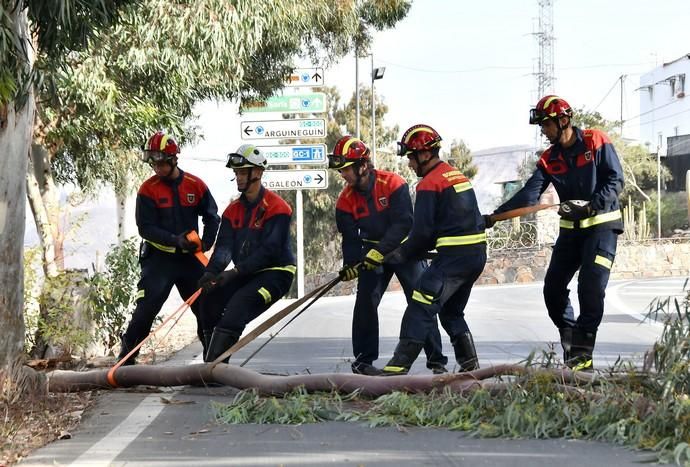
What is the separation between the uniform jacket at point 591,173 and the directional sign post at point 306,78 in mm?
15887

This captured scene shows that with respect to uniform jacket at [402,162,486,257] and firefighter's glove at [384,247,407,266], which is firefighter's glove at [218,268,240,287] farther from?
uniform jacket at [402,162,486,257]

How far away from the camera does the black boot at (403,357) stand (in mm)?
7848

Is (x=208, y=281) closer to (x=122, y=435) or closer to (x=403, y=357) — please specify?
(x=403, y=357)

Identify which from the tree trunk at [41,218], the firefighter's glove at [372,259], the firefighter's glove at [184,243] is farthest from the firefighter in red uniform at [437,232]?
the tree trunk at [41,218]

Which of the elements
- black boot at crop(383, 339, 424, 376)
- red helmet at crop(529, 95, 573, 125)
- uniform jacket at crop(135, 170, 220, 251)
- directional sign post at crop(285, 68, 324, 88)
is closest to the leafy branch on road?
black boot at crop(383, 339, 424, 376)

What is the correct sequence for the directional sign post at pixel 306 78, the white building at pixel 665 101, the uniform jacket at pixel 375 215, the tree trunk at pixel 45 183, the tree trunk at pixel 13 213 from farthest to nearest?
the white building at pixel 665 101
the directional sign post at pixel 306 78
the tree trunk at pixel 45 183
the uniform jacket at pixel 375 215
the tree trunk at pixel 13 213

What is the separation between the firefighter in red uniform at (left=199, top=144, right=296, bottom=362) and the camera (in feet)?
27.8

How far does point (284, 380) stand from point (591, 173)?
2829mm

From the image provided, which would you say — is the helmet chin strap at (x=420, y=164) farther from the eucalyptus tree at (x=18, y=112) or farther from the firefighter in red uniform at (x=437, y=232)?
the eucalyptus tree at (x=18, y=112)

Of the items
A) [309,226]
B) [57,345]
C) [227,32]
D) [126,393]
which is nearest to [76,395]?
[126,393]

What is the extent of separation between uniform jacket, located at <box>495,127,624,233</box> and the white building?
71.7m

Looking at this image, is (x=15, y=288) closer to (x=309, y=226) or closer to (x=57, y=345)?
(x=57, y=345)

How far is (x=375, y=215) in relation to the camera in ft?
29.3

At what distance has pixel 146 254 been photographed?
9.55 metres
